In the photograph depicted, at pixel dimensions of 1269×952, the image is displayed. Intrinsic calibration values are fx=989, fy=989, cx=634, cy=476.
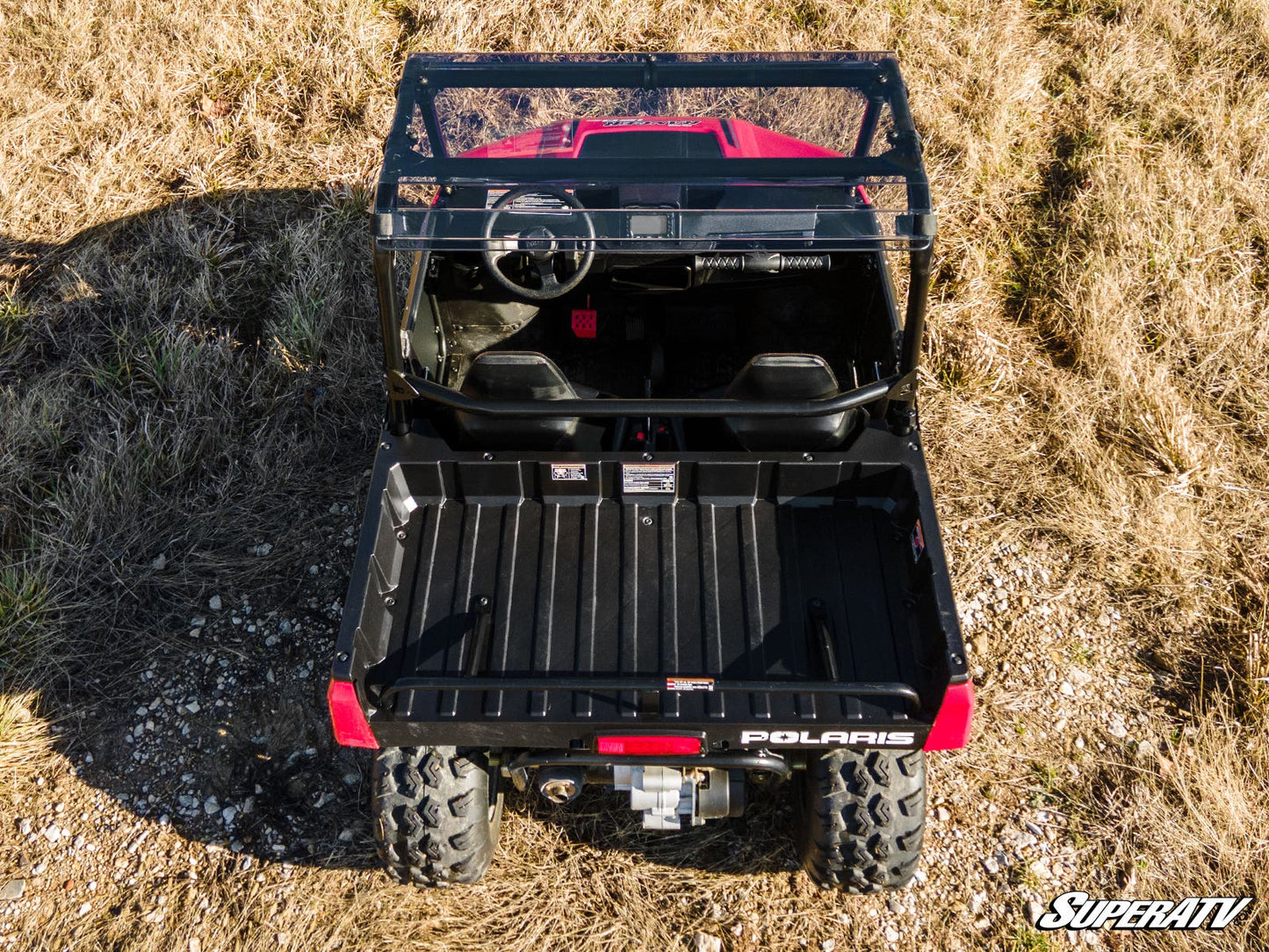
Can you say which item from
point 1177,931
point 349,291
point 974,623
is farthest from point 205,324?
point 1177,931

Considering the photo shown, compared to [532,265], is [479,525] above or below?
below

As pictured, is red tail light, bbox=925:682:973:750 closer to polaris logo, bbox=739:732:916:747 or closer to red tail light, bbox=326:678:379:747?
polaris logo, bbox=739:732:916:747

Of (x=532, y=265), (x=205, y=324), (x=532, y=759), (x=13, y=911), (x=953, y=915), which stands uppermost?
(x=532, y=265)

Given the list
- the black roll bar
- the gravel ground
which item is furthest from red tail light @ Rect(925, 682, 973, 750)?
the gravel ground

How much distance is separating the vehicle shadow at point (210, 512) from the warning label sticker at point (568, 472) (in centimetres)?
113

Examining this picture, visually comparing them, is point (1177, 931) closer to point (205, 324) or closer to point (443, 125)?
point (443, 125)

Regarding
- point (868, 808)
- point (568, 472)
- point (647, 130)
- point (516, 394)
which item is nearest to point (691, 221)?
point (516, 394)

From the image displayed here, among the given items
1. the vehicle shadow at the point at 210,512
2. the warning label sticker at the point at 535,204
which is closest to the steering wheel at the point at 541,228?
the warning label sticker at the point at 535,204

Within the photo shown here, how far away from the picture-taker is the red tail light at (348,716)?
7.87 ft

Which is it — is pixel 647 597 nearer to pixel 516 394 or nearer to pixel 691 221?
pixel 516 394

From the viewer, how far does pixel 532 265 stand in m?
3.57

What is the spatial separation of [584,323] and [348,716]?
2080 millimetres

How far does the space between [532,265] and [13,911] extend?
2709mm

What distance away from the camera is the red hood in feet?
11.6
